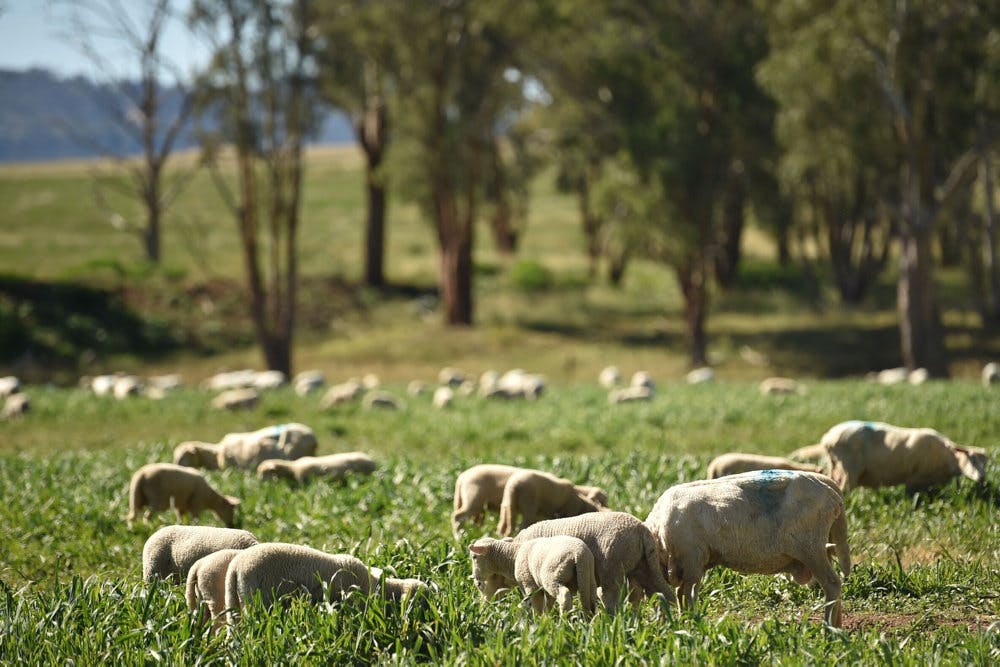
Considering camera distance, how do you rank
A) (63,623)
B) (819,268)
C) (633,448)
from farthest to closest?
(819,268) → (633,448) → (63,623)

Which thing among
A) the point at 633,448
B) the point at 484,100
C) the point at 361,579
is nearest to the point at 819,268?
the point at 484,100

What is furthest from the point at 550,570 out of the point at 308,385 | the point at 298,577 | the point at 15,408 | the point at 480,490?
the point at 308,385

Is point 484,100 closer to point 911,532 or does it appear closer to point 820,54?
point 820,54

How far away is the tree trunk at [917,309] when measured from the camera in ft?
89.6

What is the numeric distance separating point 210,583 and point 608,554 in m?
2.54

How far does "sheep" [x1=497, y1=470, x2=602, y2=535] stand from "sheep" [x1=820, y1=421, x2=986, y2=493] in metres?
2.71

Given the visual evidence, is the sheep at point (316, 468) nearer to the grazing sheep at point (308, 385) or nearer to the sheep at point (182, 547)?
the sheep at point (182, 547)

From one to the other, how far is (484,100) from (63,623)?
1374 inches

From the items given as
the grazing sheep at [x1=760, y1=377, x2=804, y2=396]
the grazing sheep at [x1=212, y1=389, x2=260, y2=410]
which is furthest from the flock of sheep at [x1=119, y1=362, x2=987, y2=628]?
the grazing sheep at [x1=760, y1=377, x2=804, y2=396]

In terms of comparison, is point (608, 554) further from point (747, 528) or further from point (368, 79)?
point (368, 79)

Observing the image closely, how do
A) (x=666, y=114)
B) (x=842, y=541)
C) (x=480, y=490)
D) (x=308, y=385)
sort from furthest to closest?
(x=666, y=114) < (x=308, y=385) < (x=480, y=490) < (x=842, y=541)

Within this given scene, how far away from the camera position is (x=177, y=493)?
34.0ft

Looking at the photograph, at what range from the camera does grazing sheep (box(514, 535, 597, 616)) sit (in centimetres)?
636

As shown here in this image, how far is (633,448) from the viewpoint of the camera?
13938mm
